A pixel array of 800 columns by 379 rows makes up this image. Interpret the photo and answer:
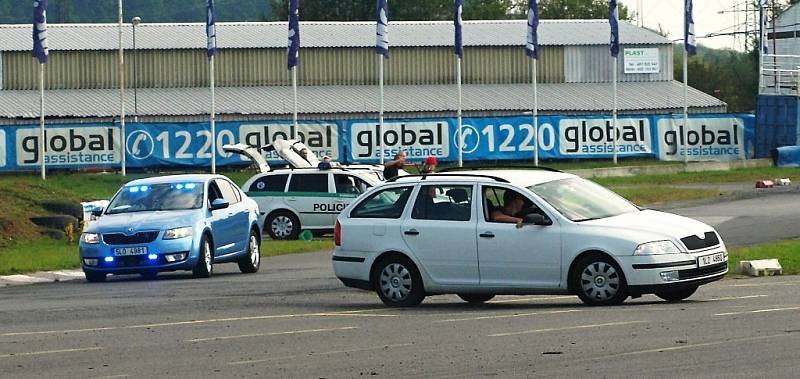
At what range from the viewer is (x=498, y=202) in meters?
17.3

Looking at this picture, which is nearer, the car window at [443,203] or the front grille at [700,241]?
the front grille at [700,241]

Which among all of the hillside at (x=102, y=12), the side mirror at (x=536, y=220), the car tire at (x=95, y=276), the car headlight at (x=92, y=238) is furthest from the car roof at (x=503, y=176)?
the hillside at (x=102, y=12)

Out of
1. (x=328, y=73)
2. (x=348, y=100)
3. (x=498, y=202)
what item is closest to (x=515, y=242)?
(x=498, y=202)

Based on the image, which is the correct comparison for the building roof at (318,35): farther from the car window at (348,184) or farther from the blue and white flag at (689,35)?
the car window at (348,184)

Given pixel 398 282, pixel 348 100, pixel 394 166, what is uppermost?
pixel 348 100

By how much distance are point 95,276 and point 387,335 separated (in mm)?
9967

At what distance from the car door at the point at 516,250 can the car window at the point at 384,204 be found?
101 cm

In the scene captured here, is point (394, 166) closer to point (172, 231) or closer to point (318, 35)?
point (172, 231)

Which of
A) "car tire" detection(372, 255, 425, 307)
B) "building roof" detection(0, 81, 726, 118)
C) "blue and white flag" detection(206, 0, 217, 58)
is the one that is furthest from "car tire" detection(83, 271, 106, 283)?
"building roof" detection(0, 81, 726, 118)

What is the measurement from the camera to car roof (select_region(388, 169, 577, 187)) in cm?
1744

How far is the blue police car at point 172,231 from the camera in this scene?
74.6 feet

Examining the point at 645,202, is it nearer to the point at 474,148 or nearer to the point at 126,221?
the point at 474,148

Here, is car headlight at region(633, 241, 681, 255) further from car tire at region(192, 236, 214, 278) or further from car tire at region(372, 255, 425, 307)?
car tire at region(192, 236, 214, 278)

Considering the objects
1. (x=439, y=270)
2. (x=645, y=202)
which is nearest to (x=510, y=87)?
(x=645, y=202)
